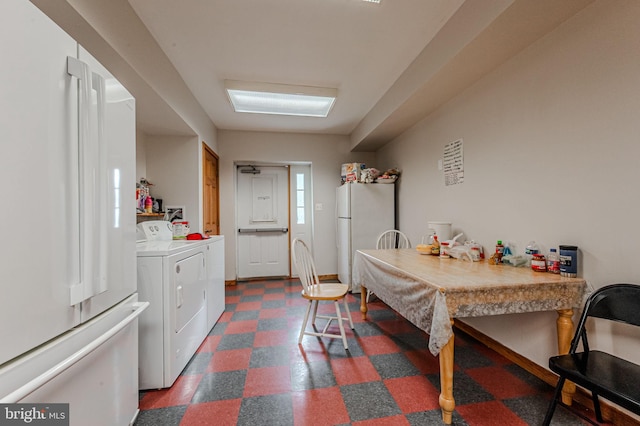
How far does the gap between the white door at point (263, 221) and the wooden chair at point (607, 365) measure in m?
3.82

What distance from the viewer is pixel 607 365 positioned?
118 cm

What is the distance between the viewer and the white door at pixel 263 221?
448 cm

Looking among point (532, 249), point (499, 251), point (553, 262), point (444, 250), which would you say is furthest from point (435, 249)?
point (553, 262)

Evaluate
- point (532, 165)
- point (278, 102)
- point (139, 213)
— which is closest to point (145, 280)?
point (139, 213)

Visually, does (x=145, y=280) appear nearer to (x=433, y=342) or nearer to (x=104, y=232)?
(x=104, y=232)

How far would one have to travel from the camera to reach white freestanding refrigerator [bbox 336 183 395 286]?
11.9ft

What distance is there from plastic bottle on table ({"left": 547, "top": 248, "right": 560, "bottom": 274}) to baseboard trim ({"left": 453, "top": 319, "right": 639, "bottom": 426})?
→ 0.69m

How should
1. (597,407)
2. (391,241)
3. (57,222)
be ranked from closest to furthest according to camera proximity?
(57,222), (597,407), (391,241)

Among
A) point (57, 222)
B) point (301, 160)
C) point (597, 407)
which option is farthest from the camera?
point (301, 160)

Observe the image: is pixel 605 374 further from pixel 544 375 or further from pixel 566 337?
pixel 544 375

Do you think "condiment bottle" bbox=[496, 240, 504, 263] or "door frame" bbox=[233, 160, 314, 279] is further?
"door frame" bbox=[233, 160, 314, 279]

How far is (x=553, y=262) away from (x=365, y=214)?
2244mm

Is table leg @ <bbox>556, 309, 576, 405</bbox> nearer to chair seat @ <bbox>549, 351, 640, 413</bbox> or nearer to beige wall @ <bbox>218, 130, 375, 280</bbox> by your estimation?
chair seat @ <bbox>549, 351, 640, 413</bbox>

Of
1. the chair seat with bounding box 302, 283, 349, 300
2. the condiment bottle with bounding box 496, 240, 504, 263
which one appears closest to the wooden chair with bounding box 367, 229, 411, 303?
the chair seat with bounding box 302, 283, 349, 300
